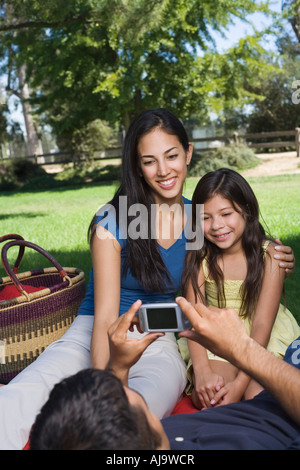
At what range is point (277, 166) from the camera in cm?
1941

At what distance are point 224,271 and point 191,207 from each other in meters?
0.41

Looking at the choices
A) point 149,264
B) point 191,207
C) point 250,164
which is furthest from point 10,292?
point 250,164

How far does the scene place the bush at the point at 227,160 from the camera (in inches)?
765

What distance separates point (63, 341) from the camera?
9.06 ft

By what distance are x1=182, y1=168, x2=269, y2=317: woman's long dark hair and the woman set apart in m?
0.09

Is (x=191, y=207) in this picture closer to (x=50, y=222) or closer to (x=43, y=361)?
(x=43, y=361)

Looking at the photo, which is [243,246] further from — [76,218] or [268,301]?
[76,218]

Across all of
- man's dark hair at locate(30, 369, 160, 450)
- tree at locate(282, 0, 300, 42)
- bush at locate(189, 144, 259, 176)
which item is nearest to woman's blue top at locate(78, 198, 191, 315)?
man's dark hair at locate(30, 369, 160, 450)

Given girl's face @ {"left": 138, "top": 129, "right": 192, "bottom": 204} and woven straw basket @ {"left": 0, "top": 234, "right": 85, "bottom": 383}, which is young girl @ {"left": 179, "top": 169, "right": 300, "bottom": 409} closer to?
girl's face @ {"left": 138, "top": 129, "right": 192, "bottom": 204}

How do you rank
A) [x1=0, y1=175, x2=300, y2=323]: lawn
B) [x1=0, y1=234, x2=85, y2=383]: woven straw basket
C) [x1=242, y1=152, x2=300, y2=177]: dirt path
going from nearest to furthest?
[x1=0, y1=234, x2=85, y2=383]: woven straw basket → [x1=0, y1=175, x2=300, y2=323]: lawn → [x1=242, y1=152, x2=300, y2=177]: dirt path

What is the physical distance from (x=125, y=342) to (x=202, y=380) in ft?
2.95

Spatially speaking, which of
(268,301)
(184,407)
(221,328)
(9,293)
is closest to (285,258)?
(268,301)

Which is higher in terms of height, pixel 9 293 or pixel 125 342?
pixel 125 342

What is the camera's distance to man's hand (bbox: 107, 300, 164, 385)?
1.77 m
